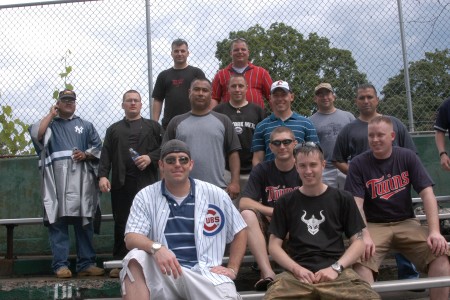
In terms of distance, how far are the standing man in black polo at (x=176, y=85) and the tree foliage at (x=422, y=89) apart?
6.94 feet

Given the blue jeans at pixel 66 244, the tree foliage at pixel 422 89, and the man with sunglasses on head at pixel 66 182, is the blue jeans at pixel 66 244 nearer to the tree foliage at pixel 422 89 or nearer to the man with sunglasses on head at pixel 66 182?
the man with sunglasses on head at pixel 66 182

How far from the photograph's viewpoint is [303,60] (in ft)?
23.8

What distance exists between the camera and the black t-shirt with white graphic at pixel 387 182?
5227 mm

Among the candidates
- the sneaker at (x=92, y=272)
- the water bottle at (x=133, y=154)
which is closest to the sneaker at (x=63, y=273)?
the sneaker at (x=92, y=272)

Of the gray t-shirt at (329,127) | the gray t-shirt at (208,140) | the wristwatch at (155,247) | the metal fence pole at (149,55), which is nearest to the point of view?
the wristwatch at (155,247)

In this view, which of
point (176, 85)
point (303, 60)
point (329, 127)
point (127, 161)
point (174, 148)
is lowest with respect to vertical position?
point (127, 161)

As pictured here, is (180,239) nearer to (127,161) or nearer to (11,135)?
(127,161)

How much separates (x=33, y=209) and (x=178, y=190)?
11.3 ft

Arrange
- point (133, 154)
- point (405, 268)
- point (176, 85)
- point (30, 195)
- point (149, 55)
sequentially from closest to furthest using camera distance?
point (405, 268) < point (133, 154) < point (176, 85) < point (149, 55) < point (30, 195)

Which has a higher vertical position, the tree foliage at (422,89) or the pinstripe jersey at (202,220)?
the tree foliage at (422,89)

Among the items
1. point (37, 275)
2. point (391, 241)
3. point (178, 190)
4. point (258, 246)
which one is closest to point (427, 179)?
point (391, 241)

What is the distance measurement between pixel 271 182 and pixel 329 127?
4.49 feet

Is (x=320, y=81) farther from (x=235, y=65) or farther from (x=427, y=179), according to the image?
(x=427, y=179)

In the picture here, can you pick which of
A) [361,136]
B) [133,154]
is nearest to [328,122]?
[361,136]
